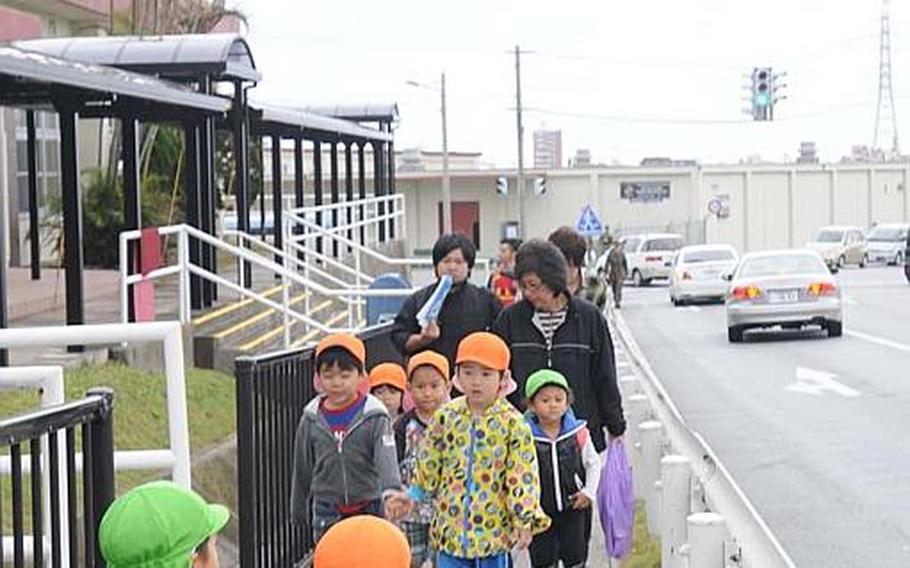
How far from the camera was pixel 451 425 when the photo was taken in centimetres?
648

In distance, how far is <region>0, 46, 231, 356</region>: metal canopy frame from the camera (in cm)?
1245

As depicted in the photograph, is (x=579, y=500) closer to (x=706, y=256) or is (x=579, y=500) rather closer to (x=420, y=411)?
(x=420, y=411)

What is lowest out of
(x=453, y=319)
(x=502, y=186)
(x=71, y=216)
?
(x=453, y=319)

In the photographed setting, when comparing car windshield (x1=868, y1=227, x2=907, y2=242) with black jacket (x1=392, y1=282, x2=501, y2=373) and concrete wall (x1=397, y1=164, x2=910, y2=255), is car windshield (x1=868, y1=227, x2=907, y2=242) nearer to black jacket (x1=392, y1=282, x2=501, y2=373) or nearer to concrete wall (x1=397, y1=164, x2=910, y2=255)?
concrete wall (x1=397, y1=164, x2=910, y2=255)

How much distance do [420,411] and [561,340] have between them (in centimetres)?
82

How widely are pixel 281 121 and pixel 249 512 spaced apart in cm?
1762

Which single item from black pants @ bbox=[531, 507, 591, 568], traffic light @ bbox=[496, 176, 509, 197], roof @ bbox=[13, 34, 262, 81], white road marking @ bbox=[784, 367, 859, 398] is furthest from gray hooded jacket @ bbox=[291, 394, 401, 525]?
traffic light @ bbox=[496, 176, 509, 197]

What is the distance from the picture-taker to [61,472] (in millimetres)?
4840

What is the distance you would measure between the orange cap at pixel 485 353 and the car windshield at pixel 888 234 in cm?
5645

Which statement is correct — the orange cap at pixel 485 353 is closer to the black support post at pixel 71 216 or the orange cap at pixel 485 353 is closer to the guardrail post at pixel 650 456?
the guardrail post at pixel 650 456

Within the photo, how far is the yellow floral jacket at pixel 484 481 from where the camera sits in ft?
21.0

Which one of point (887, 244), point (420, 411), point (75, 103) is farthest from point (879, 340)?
point (887, 244)

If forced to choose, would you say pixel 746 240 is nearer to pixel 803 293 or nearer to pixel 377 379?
pixel 803 293

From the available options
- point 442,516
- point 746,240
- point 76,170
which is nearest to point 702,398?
point 76,170
